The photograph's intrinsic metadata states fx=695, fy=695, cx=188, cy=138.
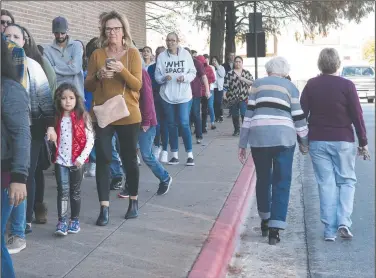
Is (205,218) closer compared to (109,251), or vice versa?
(109,251)

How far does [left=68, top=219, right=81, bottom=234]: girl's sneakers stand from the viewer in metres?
6.36

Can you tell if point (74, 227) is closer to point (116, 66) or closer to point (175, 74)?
point (116, 66)

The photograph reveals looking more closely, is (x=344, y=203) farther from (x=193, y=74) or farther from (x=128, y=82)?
(x=193, y=74)

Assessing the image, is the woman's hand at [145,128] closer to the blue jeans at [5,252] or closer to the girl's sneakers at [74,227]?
the girl's sneakers at [74,227]

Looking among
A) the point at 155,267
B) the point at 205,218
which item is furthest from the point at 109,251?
the point at 205,218

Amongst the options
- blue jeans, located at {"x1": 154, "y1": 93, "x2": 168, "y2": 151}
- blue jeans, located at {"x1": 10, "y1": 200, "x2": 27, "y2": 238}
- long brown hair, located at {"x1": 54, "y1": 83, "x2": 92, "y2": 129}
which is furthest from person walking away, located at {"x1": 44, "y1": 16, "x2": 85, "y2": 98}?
blue jeans, located at {"x1": 10, "y1": 200, "x2": 27, "y2": 238}

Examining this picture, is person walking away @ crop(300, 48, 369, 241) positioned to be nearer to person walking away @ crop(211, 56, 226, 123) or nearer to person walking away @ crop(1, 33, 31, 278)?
person walking away @ crop(1, 33, 31, 278)

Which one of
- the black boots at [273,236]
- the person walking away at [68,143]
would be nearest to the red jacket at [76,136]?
the person walking away at [68,143]

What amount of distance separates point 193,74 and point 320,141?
3.83 m

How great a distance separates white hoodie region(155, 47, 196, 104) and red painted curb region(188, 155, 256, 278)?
5.21 ft

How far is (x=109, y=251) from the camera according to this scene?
228 inches

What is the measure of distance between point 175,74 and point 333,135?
3.92 meters

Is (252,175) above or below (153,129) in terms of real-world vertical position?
below

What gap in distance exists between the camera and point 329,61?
6.45 metres
